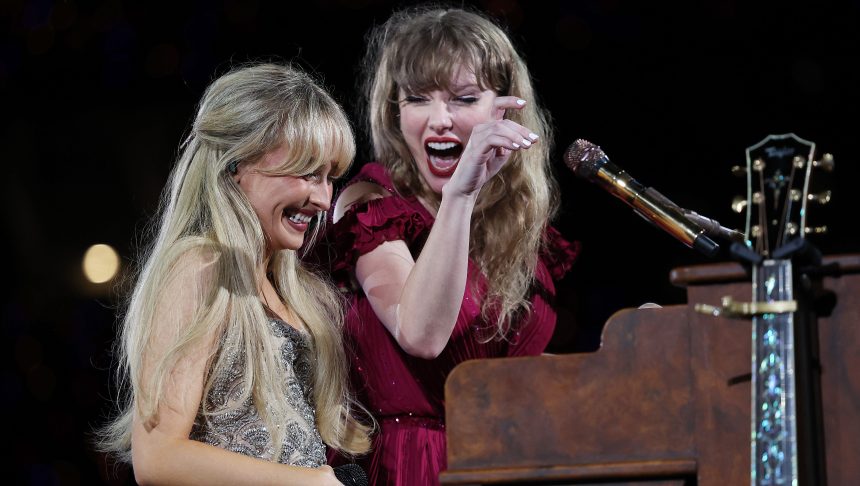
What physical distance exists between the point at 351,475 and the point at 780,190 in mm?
767

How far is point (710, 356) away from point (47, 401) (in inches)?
84.6

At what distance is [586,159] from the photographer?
134cm

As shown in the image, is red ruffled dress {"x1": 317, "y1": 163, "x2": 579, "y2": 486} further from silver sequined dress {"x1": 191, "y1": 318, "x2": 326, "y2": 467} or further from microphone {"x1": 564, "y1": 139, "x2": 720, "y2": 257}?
microphone {"x1": 564, "y1": 139, "x2": 720, "y2": 257}

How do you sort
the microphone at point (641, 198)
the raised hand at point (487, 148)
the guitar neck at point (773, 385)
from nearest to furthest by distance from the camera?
the guitar neck at point (773, 385), the microphone at point (641, 198), the raised hand at point (487, 148)

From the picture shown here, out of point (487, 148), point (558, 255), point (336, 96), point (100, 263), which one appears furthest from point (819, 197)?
point (100, 263)

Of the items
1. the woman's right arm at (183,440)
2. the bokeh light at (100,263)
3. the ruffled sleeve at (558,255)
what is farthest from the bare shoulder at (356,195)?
the bokeh light at (100,263)

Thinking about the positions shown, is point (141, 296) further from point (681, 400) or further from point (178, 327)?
point (681, 400)

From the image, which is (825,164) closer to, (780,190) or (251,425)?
(780,190)

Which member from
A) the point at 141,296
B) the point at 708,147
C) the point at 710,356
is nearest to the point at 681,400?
the point at 710,356

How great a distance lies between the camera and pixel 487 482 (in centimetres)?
118

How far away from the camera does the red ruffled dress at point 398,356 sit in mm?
1811

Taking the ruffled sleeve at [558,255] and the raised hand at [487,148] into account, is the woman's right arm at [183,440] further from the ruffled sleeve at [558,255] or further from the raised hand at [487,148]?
the ruffled sleeve at [558,255]

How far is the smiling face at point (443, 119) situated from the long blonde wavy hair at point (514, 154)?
0.02 meters

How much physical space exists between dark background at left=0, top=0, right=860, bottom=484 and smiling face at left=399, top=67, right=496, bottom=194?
31.2 inches
